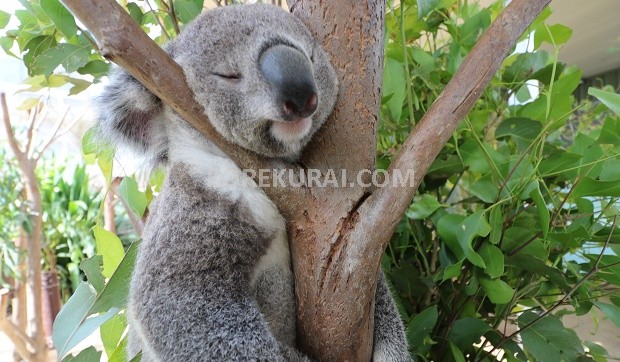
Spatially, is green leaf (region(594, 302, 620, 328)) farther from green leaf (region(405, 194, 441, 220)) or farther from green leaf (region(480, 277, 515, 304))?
green leaf (region(405, 194, 441, 220))

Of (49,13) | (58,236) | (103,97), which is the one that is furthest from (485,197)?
(58,236)

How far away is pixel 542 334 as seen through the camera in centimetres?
111

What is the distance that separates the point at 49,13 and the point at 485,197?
40.6 inches

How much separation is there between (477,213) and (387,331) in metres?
0.35

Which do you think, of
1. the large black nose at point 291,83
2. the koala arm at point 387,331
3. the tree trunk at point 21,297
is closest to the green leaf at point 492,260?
the koala arm at point 387,331

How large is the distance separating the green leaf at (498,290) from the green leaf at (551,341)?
5.6 inches

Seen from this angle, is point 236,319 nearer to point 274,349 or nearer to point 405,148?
point 274,349

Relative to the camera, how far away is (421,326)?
111cm

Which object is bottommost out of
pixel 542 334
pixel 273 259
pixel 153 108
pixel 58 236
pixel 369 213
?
pixel 58 236

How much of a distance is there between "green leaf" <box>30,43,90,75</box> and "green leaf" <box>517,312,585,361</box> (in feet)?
4.04

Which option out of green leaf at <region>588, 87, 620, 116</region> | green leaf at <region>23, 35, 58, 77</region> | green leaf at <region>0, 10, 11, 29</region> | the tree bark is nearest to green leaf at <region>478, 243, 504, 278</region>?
green leaf at <region>588, 87, 620, 116</region>

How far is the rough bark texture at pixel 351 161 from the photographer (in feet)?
2.77

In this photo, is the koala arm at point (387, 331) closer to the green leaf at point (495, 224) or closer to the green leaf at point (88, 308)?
the green leaf at point (495, 224)

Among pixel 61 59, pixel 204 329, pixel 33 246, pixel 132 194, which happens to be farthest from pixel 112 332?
pixel 33 246
